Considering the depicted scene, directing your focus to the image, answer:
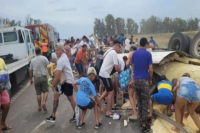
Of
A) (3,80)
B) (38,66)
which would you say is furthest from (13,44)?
(3,80)

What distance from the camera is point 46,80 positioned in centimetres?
612

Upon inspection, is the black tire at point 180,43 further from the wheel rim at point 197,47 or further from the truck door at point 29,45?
the truck door at point 29,45

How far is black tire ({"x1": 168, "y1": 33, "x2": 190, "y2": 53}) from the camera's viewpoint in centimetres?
883

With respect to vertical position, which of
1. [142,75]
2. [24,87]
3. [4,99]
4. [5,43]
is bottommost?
[24,87]

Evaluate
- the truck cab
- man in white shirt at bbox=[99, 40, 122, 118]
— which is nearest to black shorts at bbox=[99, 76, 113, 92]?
man in white shirt at bbox=[99, 40, 122, 118]

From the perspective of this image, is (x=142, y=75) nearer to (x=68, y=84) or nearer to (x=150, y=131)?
(x=150, y=131)

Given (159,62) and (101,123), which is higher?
(159,62)

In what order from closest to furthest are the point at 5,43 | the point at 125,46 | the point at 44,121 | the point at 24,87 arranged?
the point at 44,121 → the point at 24,87 → the point at 5,43 → the point at 125,46

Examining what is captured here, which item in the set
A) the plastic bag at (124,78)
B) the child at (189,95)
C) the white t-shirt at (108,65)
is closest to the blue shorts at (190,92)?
the child at (189,95)

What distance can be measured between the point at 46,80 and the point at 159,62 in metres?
3.14

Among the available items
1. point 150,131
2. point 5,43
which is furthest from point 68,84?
point 5,43

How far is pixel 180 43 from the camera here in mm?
9008

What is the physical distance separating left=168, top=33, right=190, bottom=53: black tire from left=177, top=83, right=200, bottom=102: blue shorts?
5.08 m

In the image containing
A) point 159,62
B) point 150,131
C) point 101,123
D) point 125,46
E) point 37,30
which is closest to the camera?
point 150,131
